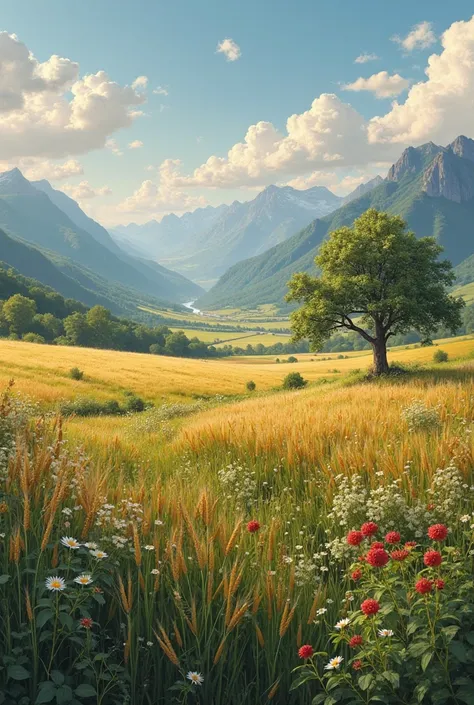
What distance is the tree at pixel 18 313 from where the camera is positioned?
11381 centimetres

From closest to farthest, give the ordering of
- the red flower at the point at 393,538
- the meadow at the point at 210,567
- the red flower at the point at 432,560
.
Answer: the red flower at the point at 432,560 < the meadow at the point at 210,567 < the red flower at the point at 393,538

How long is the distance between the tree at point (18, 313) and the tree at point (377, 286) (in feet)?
307

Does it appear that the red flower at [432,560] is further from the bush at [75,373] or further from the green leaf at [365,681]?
the bush at [75,373]

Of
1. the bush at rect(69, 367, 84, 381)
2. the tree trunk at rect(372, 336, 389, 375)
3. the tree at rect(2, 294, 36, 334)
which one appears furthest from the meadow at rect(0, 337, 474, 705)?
the tree at rect(2, 294, 36, 334)

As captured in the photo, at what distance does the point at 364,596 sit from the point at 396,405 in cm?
911

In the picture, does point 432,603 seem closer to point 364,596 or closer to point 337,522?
point 364,596

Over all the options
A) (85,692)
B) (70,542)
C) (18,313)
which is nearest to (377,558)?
(85,692)

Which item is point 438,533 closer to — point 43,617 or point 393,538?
point 393,538

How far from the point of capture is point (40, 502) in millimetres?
4953

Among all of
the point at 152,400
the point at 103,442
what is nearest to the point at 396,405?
the point at 103,442

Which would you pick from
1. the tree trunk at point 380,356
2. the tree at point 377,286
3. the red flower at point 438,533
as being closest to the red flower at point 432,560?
the red flower at point 438,533

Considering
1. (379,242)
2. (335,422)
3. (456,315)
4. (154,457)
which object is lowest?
(154,457)

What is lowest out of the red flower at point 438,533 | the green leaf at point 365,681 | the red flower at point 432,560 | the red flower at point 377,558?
the green leaf at point 365,681

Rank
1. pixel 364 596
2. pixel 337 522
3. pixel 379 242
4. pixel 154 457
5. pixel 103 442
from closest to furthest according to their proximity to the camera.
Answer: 1. pixel 364 596
2. pixel 337 522
3. pixel 154 457
4. pixel 103 442
5. pixel 379 242
